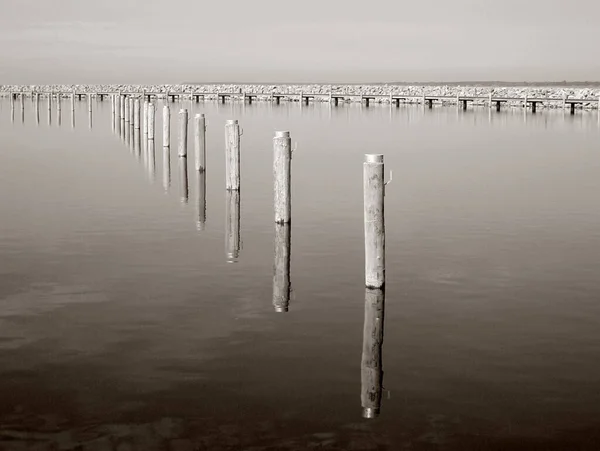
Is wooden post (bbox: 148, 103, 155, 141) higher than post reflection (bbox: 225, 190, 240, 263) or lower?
higher

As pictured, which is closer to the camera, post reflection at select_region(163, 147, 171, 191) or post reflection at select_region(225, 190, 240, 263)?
post reflection at select_region(225, 190, 240, 263)

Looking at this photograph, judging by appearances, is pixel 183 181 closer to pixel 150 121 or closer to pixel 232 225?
pixel 232 225

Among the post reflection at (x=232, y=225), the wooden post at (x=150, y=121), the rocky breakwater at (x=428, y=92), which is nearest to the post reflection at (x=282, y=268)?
the post reflection at (x=232, y=225)

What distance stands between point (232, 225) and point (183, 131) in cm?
1066

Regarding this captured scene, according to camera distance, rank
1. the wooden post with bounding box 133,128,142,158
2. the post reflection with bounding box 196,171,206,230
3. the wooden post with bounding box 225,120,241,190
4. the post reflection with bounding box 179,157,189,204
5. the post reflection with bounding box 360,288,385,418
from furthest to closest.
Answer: the wooden post with bounding box 133,128,142,158 < the post reflection with bounding box 179,157,189,204 < the wooden post with bounding box 225,120,241,190 < the post reflection with bounding box 196,171,206,230 < the post reflection with bounding box 360,288,385,418

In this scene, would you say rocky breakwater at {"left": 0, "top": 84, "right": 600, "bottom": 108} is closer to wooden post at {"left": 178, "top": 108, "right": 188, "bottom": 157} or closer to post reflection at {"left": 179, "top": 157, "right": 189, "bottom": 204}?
wooden post at {"left": 178, "top": 108, "right": 188, "bottom": 157}

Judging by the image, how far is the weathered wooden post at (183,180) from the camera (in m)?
A: 21.2

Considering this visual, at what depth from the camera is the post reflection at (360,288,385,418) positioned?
7799mm

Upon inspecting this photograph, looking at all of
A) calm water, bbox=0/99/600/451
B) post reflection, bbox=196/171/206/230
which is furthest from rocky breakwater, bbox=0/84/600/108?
calm water, bbox=0/99/600/451

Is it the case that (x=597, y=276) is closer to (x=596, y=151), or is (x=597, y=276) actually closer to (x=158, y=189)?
(x=158, y=189)

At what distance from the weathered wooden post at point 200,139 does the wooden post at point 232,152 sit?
6.76 ft

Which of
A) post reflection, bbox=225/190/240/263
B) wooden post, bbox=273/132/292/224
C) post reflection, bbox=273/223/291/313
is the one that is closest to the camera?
post reflection, bbox=273/223/291/313

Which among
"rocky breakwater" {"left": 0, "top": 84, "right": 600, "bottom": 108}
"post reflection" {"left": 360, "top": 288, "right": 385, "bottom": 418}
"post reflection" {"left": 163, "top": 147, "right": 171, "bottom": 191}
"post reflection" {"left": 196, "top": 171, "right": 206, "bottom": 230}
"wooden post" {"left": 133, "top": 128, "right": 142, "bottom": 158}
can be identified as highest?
"rocky breakwater" {"left": 0, "top": 84, "right": 600, "bottom": 108}

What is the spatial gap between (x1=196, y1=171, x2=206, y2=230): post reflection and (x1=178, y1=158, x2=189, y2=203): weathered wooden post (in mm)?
291
